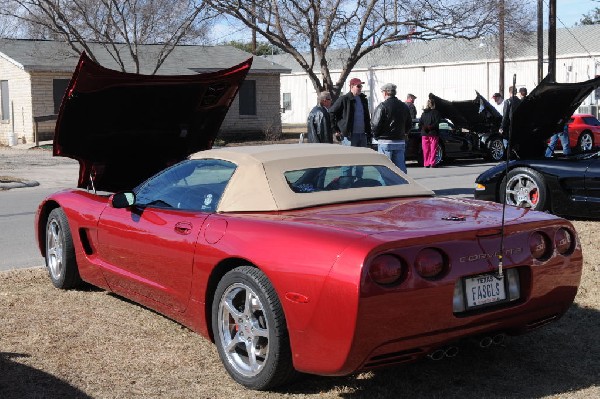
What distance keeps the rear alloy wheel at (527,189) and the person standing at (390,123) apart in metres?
2.03

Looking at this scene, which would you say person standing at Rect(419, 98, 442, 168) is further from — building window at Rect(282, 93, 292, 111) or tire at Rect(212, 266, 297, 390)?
building window at Rect(282, 93, 292, 111)

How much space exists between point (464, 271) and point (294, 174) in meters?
1.41

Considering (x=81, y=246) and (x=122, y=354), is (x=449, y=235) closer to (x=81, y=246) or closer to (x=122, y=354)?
(x=122, y=354)

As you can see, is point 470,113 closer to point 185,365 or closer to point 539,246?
point 539,246

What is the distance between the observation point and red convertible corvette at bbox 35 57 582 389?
3.89 meters

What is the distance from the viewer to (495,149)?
21.8 meters

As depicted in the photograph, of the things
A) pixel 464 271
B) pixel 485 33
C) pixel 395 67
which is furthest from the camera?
pixel 395 67

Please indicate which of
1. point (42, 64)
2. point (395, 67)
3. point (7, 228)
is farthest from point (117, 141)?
point (395, 67)

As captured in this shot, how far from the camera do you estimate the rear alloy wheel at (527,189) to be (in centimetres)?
968

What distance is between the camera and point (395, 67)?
48.1 metres

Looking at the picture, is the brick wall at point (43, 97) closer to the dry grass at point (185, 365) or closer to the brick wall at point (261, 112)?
the brick wall at point (261, 112)

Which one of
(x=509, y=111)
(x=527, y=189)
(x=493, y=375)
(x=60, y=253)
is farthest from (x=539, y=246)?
(x=527, y=189)

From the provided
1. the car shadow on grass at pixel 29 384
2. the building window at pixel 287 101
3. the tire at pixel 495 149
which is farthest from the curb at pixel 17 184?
the building window at pixel 287 101

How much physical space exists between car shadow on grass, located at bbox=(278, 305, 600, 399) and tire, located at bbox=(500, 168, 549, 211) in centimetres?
461
